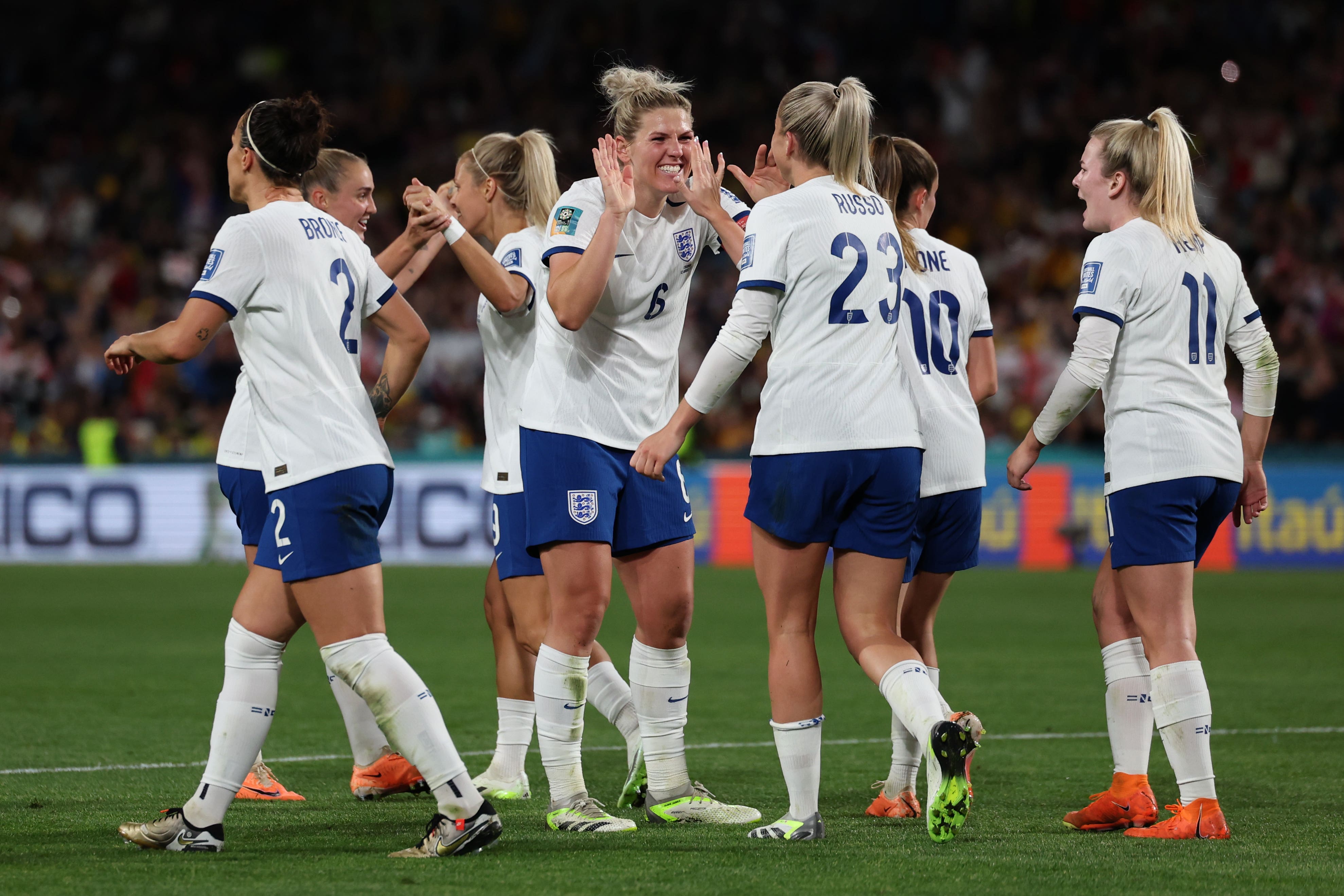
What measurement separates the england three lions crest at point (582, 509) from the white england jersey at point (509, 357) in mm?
762

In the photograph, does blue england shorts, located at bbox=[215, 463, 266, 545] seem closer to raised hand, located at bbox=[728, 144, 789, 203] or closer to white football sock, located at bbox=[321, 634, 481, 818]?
white football sock, located at bbox=[321, 634, 481, 818]

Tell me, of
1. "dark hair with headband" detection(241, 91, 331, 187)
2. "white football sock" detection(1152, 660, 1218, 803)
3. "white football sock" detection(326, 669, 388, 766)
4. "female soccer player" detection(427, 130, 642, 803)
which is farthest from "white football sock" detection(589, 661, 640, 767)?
"dark hair with headband" detection(241, 91, 331, 187)

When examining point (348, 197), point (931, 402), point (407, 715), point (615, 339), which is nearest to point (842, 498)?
point (931, 402)

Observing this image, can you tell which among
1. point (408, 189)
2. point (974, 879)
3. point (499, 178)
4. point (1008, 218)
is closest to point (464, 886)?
point (974, 879)

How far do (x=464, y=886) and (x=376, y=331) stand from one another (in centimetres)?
1767

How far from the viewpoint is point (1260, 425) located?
538 centimetres

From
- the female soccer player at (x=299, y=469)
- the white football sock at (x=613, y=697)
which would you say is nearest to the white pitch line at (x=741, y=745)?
the white football sock at (x=613, y=697)

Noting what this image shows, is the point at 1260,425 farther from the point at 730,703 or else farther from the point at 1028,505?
the point at 1028,505

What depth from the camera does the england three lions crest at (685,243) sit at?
17.6 ft

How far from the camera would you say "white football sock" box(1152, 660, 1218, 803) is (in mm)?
4945

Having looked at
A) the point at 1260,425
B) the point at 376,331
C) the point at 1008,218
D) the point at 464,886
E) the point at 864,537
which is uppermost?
the point at 1008,218

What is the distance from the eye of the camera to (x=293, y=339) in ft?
15.2

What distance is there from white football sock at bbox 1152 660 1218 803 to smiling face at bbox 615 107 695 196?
2.22 m

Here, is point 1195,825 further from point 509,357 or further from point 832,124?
point 509,357
